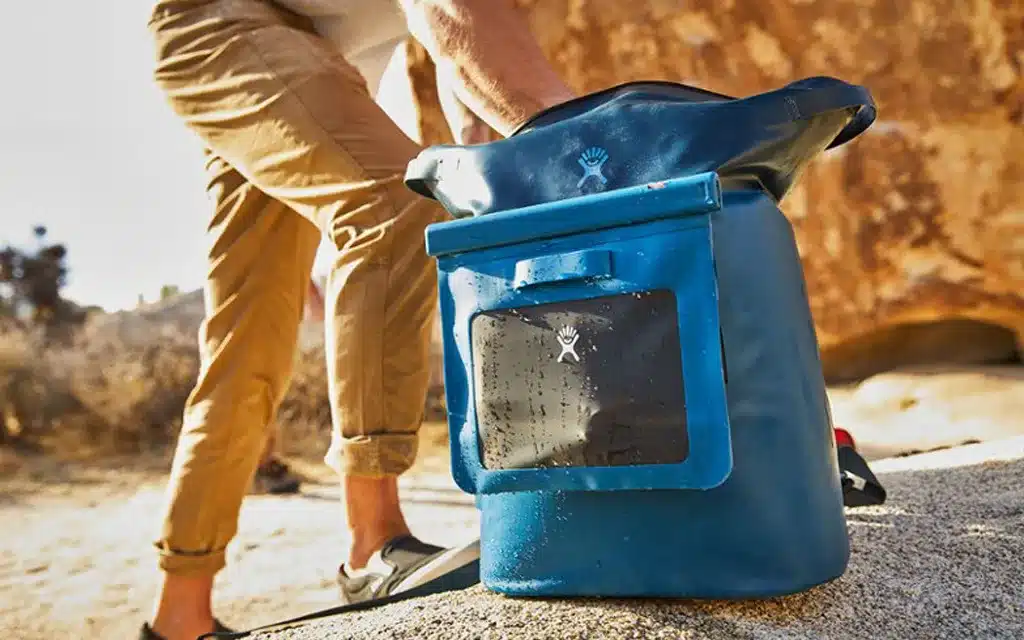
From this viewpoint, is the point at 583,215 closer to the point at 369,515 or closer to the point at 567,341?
the point at 567,341

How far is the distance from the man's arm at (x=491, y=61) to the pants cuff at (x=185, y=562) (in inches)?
31.4

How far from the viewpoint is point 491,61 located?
107cm

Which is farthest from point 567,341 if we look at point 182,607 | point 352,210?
point 182,607

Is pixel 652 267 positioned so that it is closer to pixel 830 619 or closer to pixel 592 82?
pixel 830 619

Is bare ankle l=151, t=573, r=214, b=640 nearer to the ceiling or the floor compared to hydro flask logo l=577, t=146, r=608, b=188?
nearer to the floor

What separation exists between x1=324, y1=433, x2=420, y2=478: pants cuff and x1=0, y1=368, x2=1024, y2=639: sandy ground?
0.69 feet

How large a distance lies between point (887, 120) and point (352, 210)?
8.53 ft

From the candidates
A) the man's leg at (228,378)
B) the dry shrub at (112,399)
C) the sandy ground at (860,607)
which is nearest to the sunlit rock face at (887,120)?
the sandy ground at (860,607)

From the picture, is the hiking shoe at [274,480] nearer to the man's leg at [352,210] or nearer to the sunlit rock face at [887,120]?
the sunlit rock face at [887,120]

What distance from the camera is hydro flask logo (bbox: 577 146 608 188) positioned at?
0.91m

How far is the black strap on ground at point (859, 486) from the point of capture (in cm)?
150

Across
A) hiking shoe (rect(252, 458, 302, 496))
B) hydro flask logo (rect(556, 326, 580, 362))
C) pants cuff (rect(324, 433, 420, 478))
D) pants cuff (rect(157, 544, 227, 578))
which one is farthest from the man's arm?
hiking shoe (rect(252, 458, 302, 496))

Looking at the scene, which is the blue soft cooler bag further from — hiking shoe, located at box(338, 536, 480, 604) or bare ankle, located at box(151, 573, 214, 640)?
bare ankle, located at box(151, 573, 214, 640)

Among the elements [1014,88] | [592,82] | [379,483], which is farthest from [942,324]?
[379,483]
